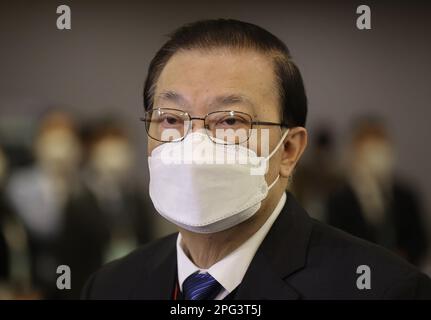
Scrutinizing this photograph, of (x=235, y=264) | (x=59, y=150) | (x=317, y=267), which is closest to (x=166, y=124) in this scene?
(x=235, y=264)

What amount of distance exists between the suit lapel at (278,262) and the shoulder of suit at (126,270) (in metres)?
0.26

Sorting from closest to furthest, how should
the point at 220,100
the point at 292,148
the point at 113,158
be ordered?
the point at 220,100 → the point at 292,148 → the point at 113,158

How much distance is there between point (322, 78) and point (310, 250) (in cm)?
47

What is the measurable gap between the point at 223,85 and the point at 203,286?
435mm

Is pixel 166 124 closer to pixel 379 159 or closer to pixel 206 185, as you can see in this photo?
pixel 206 185

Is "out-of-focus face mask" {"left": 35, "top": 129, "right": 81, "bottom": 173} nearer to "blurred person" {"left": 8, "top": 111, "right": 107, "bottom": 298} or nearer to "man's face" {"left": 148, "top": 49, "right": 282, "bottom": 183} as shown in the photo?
"blurred person" {"left": 8, "top": 111, "right": 107, "bottom": 298}

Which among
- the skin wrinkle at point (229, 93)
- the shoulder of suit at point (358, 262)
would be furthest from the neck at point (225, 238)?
the shoulder of suit at point (358, 262)

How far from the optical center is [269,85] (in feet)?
4.24

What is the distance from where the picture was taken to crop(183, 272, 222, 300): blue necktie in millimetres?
1341

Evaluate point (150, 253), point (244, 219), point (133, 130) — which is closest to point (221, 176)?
point (244, 219)

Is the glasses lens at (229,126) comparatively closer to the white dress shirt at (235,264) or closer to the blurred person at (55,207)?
the white dress shirt at (235,264)

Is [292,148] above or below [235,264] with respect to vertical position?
above

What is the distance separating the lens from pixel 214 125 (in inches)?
49.4

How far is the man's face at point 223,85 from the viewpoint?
1.25 m
